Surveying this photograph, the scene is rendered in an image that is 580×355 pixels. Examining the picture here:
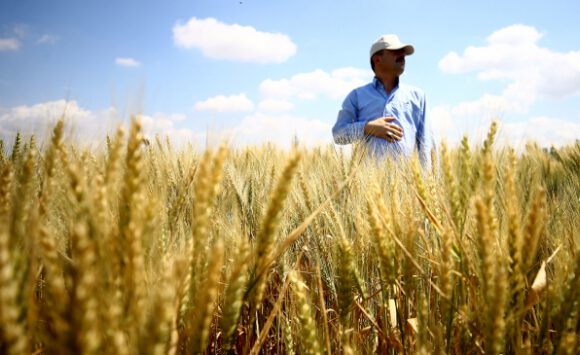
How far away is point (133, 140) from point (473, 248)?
40.4 inches

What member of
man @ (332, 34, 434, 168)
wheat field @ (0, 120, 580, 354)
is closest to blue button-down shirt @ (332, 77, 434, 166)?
man @ (332, 34, 434, 168)

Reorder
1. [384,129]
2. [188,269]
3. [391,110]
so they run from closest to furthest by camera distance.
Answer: [188,269] < [384,129] < [391,110]

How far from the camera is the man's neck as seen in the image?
3.75m

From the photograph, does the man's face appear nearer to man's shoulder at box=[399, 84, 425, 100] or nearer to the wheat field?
man's shoulder at box=[399, 84, 425, 100]

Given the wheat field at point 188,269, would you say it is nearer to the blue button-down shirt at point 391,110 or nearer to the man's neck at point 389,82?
the blue button-down shirt at point 391,110

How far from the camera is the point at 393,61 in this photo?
362 centimetres

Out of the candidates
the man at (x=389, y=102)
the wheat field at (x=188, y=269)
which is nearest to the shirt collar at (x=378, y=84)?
the man at (x=389, y=102)

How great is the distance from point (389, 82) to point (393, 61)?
239mm

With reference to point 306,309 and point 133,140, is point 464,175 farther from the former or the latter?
point 133,140

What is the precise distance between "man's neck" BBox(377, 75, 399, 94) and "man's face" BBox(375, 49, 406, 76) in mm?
68

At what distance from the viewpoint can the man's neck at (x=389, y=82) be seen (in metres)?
3.75

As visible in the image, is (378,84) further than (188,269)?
Yes

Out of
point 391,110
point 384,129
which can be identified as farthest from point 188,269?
point 391,110

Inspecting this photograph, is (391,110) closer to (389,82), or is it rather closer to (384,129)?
(389,82)
